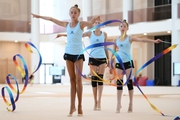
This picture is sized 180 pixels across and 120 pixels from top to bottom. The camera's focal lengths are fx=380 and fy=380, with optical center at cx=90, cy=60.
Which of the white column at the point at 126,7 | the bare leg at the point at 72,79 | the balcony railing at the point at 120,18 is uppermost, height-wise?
the white column at the point at 126,7

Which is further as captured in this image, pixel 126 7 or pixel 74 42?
pixel 126 7

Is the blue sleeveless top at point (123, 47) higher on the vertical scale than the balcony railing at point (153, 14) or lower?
lower

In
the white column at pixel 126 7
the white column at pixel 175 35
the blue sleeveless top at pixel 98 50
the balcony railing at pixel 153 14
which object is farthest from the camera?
the white column at pixel 126 7

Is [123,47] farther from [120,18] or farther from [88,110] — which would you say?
[120,18]

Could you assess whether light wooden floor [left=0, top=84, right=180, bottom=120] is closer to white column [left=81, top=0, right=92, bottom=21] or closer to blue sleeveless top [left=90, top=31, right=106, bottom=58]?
blue sleeveless top [left=90, top=31, right=106, bottom=58]

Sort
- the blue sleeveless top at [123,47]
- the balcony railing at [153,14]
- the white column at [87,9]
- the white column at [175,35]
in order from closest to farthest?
the blue sleeveless top at [123,47] → the white column at [175,35] → the balcony railing at [153,14] → the white column at [87,9]

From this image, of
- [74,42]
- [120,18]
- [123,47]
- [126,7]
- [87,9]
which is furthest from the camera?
[87,9]

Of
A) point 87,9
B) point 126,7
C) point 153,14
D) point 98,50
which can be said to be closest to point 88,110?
point 98,50

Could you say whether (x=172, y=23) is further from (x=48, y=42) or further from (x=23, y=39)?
(x=48, y=42)

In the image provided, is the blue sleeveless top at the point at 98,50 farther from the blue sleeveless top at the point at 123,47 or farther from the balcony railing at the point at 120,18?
the balcony railing at the point at 120,18

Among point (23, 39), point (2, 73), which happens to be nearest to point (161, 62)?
point (23, 39)

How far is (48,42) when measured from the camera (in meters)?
35.4

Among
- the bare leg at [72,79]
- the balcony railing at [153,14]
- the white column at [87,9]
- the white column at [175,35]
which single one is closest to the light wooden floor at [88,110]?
the bare leg at [72,79]

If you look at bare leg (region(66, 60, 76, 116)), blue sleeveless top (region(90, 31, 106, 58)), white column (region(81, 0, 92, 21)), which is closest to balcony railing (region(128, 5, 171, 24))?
white column (region(81, 0, 92, 21))
